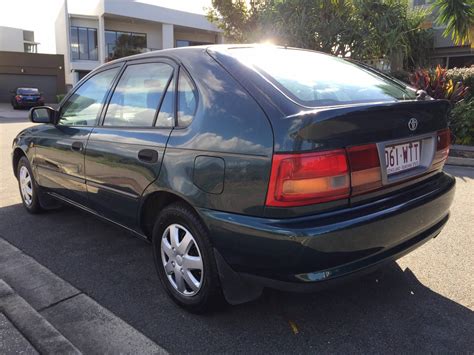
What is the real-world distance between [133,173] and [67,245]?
1517 millimetres

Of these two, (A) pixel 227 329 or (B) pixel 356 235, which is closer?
(B) pixel 356 235

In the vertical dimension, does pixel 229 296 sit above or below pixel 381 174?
below

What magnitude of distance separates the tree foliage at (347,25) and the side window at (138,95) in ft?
45.5

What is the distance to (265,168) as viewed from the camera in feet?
7.34

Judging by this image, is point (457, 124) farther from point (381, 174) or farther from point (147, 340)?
point (147, 340)

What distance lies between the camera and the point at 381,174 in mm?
2438

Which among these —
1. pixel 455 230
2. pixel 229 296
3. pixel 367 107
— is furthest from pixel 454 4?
pixel 229 296

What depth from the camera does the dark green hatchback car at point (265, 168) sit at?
2225 millimetres

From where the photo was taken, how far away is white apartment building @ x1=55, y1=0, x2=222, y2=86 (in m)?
33.6

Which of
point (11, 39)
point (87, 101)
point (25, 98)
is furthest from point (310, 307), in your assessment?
point (11, 39)

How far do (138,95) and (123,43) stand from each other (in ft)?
115

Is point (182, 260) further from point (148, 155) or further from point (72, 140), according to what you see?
point (72, 140)

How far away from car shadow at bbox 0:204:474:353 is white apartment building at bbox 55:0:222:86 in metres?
A: 32.9

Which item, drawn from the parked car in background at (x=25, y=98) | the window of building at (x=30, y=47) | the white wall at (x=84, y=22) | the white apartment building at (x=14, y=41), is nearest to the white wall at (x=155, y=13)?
the white wall at (x=84, y=22)
